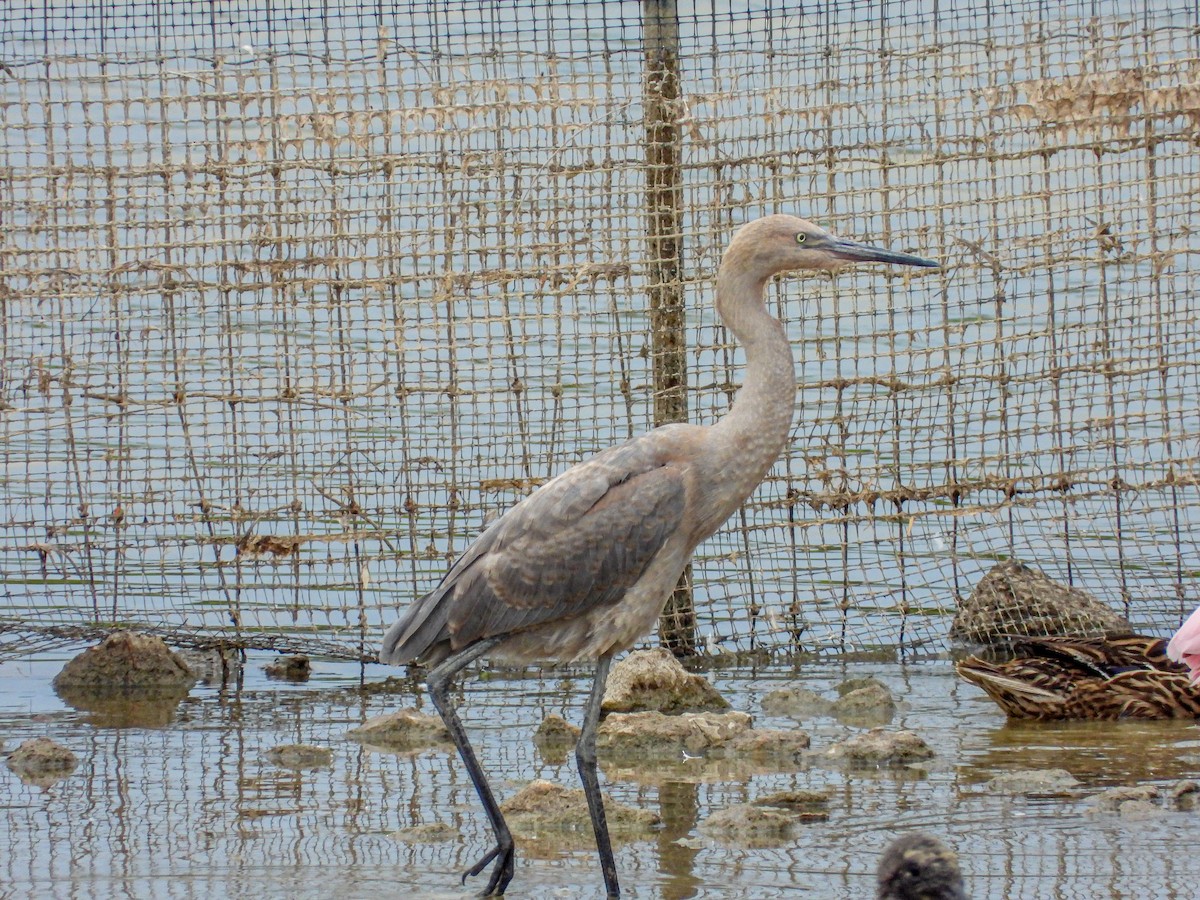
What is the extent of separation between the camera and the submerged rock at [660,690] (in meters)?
9.15

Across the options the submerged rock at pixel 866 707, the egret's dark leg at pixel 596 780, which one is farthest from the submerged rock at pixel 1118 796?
the egret's dark leg at pixel 596 780

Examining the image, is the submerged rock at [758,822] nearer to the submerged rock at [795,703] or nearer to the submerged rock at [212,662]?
the submerged rock at [795,703]

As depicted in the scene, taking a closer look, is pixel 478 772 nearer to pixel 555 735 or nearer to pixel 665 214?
pixel 555 735

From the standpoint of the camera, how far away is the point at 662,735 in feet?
27.5

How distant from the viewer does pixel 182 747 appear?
339 inches

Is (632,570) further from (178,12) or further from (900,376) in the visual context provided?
(178,12)

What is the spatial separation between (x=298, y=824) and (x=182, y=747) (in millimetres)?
1381

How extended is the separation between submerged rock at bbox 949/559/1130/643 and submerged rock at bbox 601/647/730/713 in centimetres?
164

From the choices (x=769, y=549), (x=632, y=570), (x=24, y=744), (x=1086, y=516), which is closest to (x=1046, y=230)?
(x=1086, y=516)

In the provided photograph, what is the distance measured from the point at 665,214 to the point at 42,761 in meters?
4.08

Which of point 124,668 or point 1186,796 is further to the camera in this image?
point 124,668

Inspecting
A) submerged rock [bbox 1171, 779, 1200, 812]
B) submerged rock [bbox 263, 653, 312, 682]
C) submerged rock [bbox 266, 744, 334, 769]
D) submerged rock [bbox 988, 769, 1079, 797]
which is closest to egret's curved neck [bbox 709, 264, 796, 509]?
submerged rock [bbox 988, 769, 1079, 797]

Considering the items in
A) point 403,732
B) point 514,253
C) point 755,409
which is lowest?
point 403,732

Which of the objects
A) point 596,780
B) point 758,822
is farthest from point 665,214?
point 596,780
